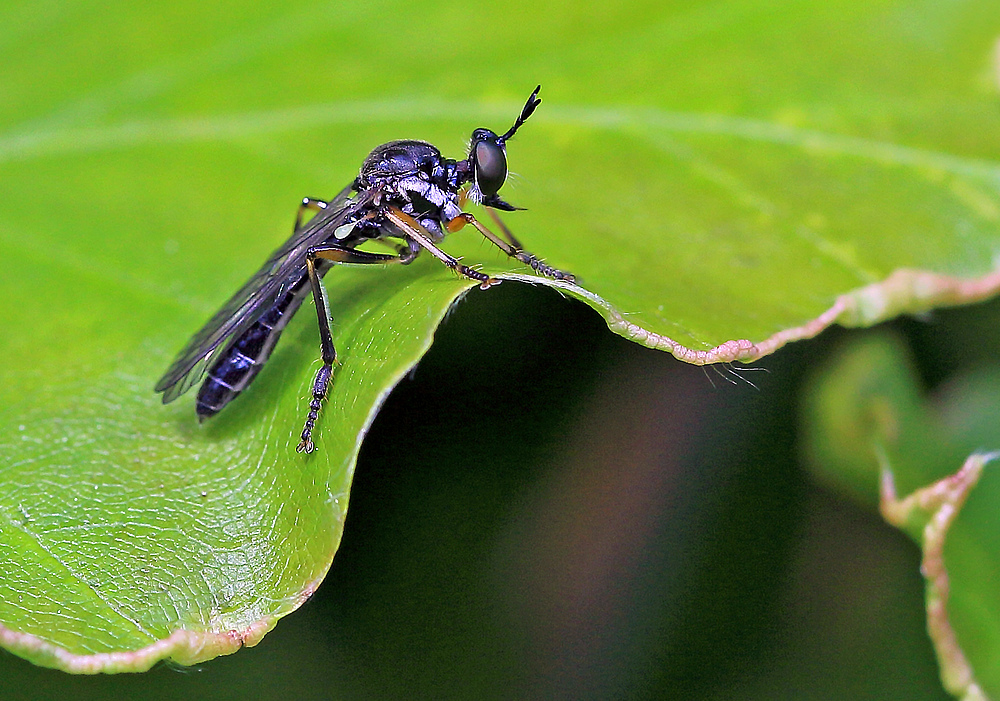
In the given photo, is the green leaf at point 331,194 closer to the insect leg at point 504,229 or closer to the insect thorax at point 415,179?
the insect leg at point 504,229

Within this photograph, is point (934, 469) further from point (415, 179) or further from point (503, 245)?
point (415, 179)

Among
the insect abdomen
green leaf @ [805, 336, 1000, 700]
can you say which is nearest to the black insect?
the insect abdomen

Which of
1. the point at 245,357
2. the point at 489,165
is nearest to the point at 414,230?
the point at 489,165

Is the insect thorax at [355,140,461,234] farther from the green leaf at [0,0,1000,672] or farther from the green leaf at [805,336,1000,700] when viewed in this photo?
the green leaf at [805,336,1000,700]

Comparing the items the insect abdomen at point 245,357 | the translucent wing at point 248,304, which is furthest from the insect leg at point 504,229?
the insect abdomen at point 245,357

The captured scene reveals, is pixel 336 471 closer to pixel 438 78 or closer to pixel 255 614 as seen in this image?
pixel 255 614

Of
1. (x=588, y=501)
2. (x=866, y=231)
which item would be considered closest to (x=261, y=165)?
(x=588, y=501)
